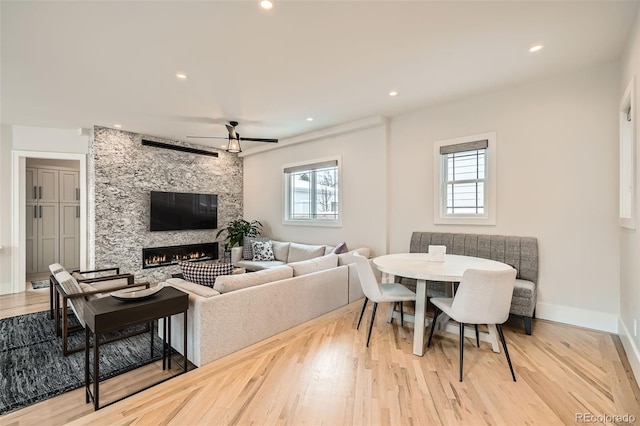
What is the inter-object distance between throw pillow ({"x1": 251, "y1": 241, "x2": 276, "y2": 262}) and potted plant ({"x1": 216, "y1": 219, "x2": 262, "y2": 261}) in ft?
2.69

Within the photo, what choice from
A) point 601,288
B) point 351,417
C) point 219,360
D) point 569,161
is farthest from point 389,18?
point 601,288

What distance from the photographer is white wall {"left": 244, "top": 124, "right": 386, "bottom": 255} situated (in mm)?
4840

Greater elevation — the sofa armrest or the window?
the window

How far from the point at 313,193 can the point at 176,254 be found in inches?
127

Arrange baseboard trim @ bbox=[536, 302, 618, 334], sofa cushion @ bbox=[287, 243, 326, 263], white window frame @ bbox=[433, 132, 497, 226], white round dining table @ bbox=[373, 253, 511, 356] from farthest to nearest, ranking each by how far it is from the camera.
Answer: sofa cushion @ bbox=[287, 243, 326, 263], white window frame @ bbox=[433, 132, 497, 226], baseboard trim @ bbox=[536, 302, 618, 334], white round dining table @ bbox=[373, 253, 511, 356]

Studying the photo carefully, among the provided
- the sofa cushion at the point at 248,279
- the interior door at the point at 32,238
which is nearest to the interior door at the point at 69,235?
the interior door at the point at 32,238

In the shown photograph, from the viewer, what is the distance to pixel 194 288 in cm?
273

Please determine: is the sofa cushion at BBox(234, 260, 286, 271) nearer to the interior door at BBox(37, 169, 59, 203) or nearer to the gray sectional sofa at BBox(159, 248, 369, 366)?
the gray sectional sofa at BBox(159, 248, 369, 366)

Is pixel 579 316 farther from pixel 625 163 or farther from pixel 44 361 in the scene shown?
pixel 44 361

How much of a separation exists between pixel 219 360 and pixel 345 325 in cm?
142

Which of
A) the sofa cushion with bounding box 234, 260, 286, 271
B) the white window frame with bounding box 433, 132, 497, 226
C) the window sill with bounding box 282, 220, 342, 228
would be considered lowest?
the sofa cushion with bounding box 234, 260, 286, 271

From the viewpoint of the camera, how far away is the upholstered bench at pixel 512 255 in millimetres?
3121

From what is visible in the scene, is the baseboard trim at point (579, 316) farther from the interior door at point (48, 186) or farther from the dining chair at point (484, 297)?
the interior door at point (48, 186)

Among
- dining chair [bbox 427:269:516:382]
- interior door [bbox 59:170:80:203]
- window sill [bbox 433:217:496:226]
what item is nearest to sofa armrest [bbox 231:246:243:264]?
window sill [bbox 433:217:496:226]
